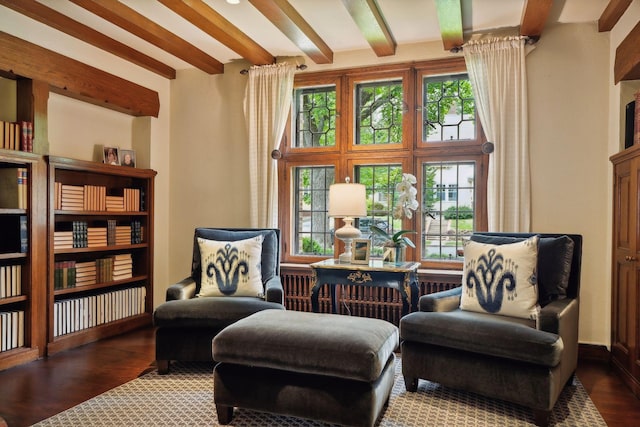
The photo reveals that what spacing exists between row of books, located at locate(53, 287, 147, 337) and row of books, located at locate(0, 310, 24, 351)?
0.25 metres

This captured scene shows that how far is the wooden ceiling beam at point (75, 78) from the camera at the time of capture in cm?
310

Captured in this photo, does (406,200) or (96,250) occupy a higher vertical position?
(406,200)

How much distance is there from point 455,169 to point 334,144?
109 cm

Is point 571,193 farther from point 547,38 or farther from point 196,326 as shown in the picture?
point 196,326

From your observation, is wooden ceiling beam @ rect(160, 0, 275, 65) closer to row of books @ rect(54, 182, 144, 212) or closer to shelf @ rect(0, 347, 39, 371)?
row of books @ rect(54, 182, 144, 212)

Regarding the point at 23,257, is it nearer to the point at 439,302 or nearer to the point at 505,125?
the point at 439,302

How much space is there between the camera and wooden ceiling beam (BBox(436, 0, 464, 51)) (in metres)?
2.99

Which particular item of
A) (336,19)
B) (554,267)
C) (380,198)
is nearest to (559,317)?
(554,267)

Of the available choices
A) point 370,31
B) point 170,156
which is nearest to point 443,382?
point 370,31

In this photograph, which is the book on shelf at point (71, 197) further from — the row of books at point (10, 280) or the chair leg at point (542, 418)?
the chair leg at point (542, 418)

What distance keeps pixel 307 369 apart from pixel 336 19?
2.57 metres

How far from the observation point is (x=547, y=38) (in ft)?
11.3

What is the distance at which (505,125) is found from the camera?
349 centimetres

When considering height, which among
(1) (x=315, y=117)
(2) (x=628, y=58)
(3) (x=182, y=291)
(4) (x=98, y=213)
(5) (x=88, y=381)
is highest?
(2) (x=628, y=58)
